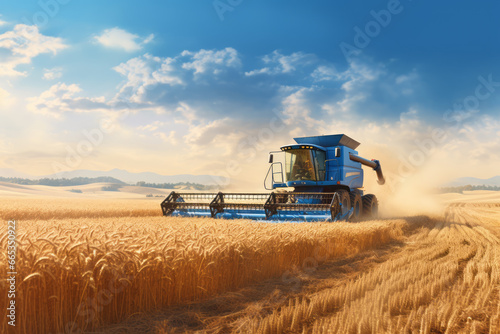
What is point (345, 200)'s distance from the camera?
12547 millimetres

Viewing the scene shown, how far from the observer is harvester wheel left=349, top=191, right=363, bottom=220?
1344 cm

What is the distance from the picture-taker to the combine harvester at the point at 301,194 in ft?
37.4

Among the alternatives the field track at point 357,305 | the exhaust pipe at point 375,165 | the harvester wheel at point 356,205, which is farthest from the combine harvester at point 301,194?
the field track at point 357,305

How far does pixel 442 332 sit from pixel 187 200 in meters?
11.7

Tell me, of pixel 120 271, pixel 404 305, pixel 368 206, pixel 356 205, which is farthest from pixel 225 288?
pixel 368 206

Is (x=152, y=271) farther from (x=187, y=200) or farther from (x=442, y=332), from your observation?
(x=187, y=200)

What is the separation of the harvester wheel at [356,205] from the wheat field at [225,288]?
23.3ft

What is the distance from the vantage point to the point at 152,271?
3641 millimetres

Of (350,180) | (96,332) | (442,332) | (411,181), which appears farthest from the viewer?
(411,181)

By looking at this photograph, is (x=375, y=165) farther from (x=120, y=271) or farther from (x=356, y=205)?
(x=120, y=271)

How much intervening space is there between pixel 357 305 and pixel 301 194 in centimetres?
826

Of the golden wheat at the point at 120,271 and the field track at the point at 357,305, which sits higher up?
the golden wheat at the point at 120,271

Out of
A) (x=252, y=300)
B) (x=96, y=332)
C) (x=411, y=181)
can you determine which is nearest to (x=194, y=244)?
(x=252, y=300)

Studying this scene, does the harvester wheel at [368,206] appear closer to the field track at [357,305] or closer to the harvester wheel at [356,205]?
the harvester wheel at [356,205]
